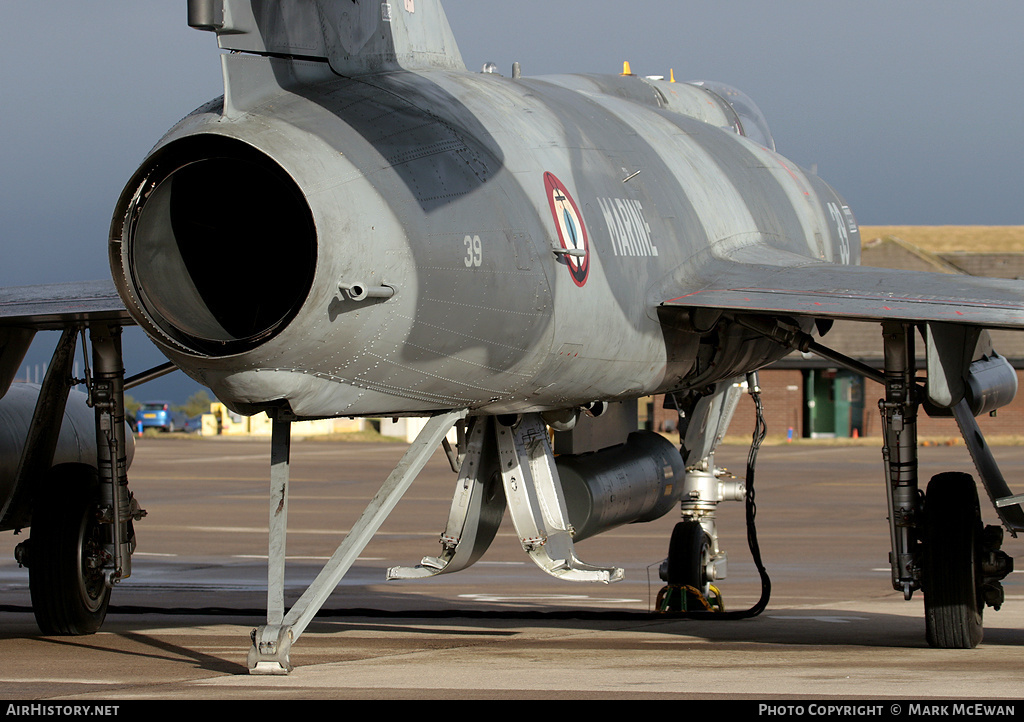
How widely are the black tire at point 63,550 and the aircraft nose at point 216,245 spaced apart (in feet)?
12.2

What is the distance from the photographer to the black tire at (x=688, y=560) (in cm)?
1345

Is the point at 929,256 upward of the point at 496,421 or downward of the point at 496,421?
downward

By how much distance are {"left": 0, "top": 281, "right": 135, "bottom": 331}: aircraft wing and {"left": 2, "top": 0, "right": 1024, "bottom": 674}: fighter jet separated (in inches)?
26.6

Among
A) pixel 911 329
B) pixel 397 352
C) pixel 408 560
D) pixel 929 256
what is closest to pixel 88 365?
pixel 397 352

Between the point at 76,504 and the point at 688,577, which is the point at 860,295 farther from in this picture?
the point at 76,504

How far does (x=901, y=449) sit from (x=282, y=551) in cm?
409

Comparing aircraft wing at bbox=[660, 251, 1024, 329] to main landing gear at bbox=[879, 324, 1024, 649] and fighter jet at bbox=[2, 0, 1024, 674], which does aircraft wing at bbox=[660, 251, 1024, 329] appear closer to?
fighter jet at bbox=[2, 0, 1024, 674]

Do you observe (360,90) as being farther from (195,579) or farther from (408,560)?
(408,560)

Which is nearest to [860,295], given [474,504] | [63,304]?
[474,504]

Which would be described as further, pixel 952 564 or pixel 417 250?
pixel 952 564

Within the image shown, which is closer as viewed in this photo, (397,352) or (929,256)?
(397,352)

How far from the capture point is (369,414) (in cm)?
850

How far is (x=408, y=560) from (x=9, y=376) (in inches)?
369

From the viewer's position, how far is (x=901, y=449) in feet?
32.7
